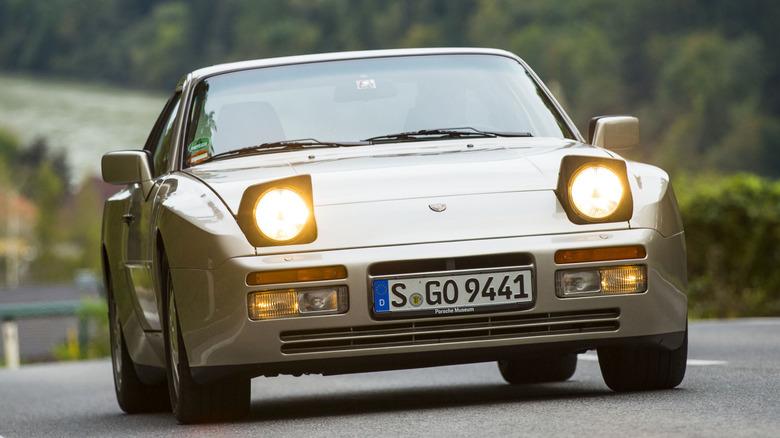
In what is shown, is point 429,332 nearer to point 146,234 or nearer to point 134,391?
point 146,234

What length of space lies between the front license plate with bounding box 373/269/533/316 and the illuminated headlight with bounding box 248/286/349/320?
0.46ft

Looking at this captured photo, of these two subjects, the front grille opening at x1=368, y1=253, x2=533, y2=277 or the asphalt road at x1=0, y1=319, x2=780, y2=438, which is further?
the front grille opening at x1=368, y1=253, x2=533, y2=277

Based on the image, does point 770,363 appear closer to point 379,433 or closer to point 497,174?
point 497,174

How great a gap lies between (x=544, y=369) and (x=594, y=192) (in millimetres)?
2491

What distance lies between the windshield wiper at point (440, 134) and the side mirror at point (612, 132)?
12.3 inches

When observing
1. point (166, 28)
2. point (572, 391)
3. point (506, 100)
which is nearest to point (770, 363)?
point (572, 391)

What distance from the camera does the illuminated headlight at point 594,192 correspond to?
5449mm

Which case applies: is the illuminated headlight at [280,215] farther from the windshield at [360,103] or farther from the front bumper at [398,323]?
the windshield at [360,103]

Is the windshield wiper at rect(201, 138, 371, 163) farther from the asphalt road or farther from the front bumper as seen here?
the asphalt road

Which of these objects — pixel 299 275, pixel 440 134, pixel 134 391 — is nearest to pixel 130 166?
pixel 134 391

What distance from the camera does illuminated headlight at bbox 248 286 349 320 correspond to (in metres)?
5.27

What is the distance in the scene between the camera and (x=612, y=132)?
6480 millimetres

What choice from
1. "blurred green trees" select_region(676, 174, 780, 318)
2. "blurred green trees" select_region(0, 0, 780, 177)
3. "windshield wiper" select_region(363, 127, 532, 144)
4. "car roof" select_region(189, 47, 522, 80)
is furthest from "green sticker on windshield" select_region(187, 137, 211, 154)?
"blurred green trees" select_region(0, 0, 780, 177)

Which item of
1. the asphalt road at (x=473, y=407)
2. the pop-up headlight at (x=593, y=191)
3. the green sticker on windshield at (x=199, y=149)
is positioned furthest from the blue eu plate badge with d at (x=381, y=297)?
the green sticker on windshield at (x=199, y=149)
